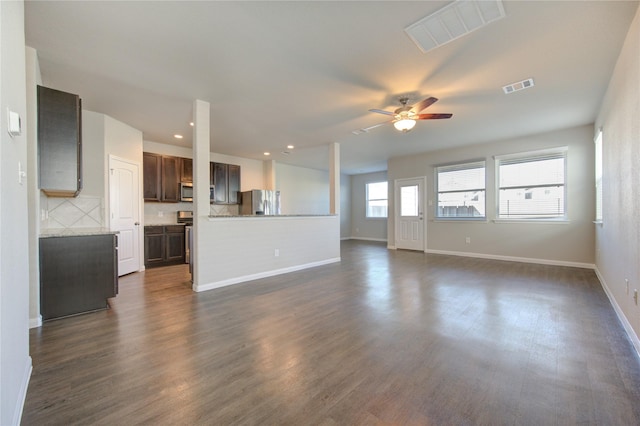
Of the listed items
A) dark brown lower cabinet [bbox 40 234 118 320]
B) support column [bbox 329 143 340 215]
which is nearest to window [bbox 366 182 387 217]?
support column [bbox 329 143 340 215]

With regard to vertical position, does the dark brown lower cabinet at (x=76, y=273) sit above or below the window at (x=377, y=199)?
below

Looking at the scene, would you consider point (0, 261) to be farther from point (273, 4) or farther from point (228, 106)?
point (228, 106)

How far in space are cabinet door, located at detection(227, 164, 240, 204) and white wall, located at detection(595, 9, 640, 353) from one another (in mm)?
6814

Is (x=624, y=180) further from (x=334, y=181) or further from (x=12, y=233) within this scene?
(x=12, y=233)

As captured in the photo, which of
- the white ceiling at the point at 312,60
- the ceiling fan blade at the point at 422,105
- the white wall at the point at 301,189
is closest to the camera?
the white ceiling at the point at 312,60

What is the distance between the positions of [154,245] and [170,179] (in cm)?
146

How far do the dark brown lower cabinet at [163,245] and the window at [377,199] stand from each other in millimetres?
6688

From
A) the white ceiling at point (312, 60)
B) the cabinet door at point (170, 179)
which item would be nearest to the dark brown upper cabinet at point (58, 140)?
the white ceiling at point (312, 60)

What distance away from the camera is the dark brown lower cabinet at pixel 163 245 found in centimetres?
533

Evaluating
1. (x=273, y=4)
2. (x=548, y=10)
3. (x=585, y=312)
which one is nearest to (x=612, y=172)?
(x=585, y=312)

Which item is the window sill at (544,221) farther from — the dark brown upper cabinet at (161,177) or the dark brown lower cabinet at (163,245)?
the dark brown upper cabinet at (161,177)

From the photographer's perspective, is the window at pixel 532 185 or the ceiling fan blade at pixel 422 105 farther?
the window at pixel 532 185

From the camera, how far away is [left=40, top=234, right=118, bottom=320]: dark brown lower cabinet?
274 centimetres

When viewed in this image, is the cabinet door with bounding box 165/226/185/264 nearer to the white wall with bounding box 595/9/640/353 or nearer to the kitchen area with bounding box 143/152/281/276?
the kitchen area with bounding box 143/152/281/276
